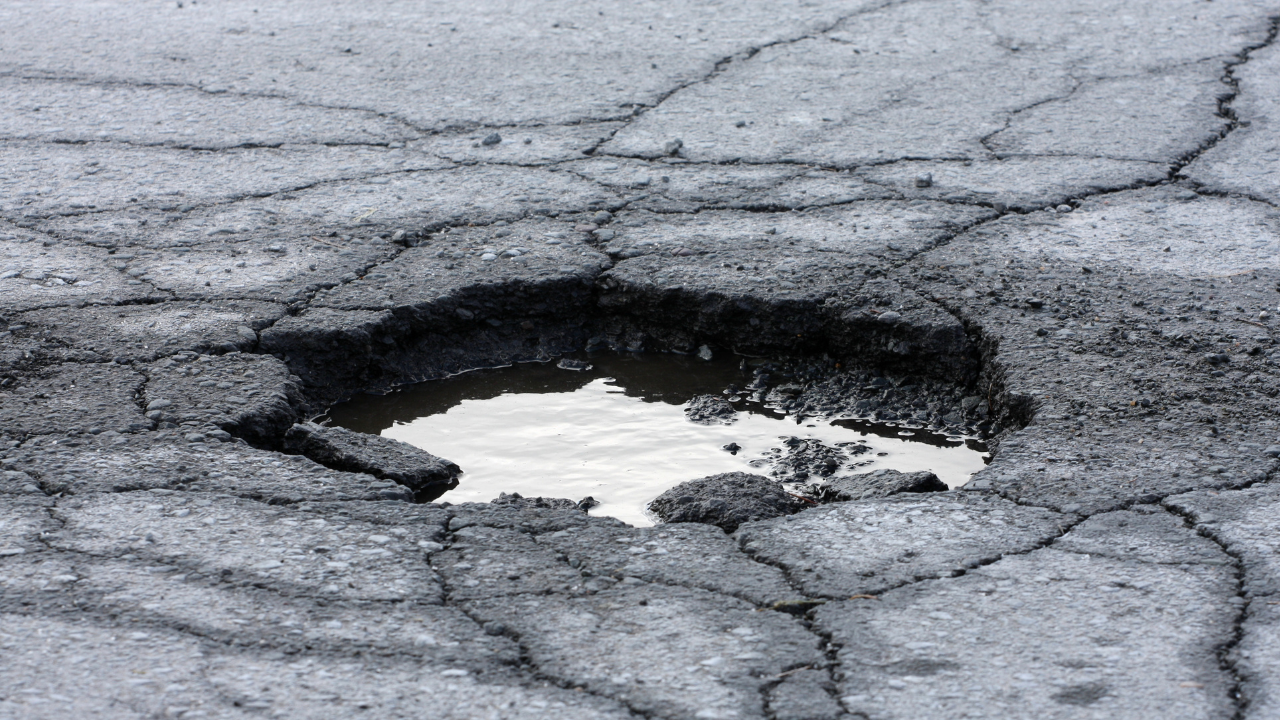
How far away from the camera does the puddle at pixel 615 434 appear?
267cm

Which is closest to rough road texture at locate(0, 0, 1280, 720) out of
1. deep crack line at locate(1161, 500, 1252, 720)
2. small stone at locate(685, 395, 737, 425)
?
deep crack line at locate(1161, 500, 1252, 720)

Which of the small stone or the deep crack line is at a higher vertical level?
the small stone

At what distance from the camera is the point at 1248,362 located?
2.76m

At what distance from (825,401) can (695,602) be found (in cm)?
117

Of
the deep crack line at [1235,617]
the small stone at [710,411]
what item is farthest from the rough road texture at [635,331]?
the small stone at [710,411]

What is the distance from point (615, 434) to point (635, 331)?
0.45 metres

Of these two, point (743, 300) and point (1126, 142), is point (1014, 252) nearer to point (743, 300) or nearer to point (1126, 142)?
point (743, 300)

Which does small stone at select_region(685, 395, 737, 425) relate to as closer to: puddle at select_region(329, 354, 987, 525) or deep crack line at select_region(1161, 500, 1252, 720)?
puddle at select_region(329, 354, 987, 525)

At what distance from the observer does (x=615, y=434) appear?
2895 mm

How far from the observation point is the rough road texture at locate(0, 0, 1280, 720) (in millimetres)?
1770

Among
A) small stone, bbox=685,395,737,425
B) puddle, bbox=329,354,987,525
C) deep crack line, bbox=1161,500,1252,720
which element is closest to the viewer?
deep crack line, bbox=1161,500,1252,720

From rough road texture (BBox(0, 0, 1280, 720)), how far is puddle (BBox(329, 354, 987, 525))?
91 mm

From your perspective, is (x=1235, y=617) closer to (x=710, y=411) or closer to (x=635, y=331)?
(x=710, y=411)

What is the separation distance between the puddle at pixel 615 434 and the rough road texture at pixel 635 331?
91 millimetres
